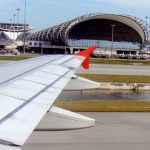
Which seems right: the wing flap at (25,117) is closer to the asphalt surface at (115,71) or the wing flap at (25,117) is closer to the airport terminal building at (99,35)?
the asphalt surface at (115,71)

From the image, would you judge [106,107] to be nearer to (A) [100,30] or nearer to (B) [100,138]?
(B) [100,138]

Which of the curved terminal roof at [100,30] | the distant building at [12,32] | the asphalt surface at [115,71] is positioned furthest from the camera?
the distant building at [12,32]

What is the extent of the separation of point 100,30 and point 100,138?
118158 mm

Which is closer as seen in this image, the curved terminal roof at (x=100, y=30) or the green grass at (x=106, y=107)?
the green grass at (x=106, y=107)

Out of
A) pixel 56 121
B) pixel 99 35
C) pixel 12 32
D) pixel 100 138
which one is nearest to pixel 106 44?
pixel 99 35

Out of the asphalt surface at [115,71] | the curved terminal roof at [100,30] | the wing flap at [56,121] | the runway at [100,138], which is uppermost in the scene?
the curved terminal roof at [100,30]

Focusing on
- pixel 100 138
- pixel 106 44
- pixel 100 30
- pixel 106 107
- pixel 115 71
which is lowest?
pixel 115 71

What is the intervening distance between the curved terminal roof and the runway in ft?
303

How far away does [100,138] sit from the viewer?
10039 mm

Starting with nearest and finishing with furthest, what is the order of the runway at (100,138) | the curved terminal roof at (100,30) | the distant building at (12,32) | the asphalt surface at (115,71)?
the runway at (100,138) < the asphalt surface at (115,71) < the curved terminal roof at (100,30) < the distant building at (12,32)

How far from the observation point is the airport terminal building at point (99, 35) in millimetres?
106625

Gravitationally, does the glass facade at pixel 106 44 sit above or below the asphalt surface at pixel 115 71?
above

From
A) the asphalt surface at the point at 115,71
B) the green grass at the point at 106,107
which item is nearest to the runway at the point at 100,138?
the green grass at the point at 106,107

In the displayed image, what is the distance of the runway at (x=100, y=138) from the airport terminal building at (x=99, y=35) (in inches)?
3626
